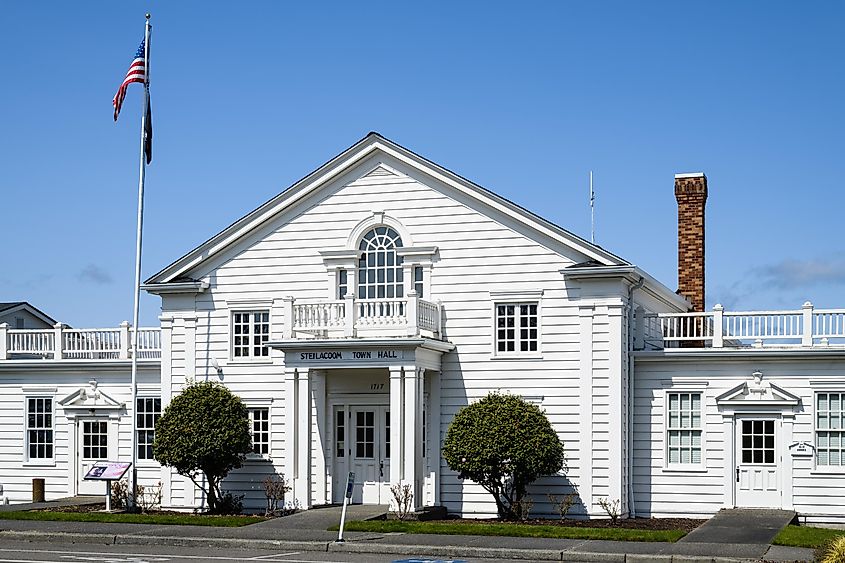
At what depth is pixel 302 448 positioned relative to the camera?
3089cm

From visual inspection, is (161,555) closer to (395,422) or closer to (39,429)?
(395,422)

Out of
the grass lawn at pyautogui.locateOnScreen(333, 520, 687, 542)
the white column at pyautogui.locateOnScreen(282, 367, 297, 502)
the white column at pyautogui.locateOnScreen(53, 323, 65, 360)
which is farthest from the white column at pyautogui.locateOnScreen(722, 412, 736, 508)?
the white column at pyautogui.locateOnScreen(53, 323, 65, 360)

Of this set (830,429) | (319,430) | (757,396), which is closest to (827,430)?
(830,429)

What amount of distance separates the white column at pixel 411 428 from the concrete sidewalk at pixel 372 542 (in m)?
1.16

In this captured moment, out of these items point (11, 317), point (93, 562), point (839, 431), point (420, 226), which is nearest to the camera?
point (93, 562)

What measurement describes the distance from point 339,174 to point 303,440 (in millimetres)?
6749

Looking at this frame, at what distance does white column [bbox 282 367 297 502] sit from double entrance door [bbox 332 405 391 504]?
1.17m

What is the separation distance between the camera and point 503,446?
2872 centimetres

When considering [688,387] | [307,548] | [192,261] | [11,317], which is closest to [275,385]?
[192,261]

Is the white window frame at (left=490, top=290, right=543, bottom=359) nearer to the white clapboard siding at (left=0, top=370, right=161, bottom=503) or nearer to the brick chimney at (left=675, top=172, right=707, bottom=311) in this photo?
the brick chimney at (left=675, top=172, right=707, bottom=311)

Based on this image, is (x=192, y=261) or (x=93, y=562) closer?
(x=93, y=562)

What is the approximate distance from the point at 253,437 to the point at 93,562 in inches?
420

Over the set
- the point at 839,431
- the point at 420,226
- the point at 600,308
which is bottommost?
the point at 839,431

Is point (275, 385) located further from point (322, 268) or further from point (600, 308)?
point (600, 308)
